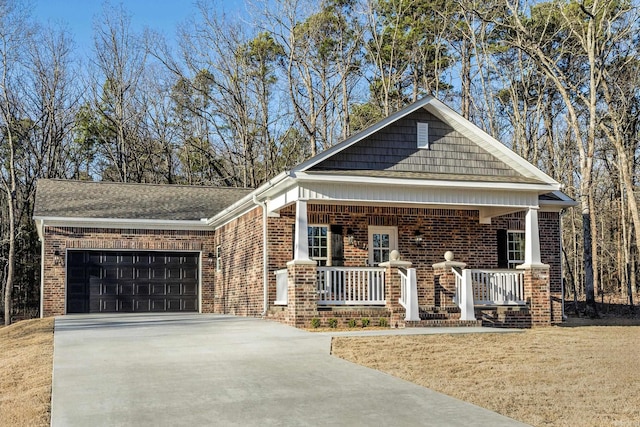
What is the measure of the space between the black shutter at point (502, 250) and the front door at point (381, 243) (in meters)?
2.91

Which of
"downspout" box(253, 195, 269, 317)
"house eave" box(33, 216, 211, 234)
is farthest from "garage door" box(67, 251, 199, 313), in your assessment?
"downspout" box(253, 195, 269, 317)

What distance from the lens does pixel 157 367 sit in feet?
31.1

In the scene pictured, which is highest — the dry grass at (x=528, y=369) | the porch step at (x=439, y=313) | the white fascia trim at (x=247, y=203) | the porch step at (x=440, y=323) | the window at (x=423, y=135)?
the window at (x=423, y=135)

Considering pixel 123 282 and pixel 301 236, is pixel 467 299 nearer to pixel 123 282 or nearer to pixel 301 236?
pixel 301 236

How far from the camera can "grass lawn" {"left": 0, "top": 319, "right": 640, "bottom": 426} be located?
706 cm

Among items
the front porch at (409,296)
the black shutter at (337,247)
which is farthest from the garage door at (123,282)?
the black shutter at (337,247)

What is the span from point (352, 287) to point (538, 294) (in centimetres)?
438

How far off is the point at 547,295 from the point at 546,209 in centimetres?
364

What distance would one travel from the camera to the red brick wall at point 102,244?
2105 centimetres

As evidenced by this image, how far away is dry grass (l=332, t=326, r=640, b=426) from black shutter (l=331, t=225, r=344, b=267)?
4919mm

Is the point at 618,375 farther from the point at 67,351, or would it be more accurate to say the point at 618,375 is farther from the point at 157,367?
the point at 67,351

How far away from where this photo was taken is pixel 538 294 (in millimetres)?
16312

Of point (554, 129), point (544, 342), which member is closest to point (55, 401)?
point (544, 342)

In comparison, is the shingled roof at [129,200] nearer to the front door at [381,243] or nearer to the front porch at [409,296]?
the front door at [381,243]
